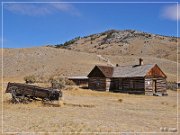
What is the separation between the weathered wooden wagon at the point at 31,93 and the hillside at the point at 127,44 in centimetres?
9439

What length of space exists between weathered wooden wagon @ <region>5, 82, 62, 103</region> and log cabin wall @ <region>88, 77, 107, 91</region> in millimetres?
23770

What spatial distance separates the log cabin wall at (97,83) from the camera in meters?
45.8

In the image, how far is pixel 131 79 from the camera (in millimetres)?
42656

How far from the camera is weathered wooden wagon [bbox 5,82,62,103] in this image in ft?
71.5

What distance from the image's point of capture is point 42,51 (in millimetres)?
101750

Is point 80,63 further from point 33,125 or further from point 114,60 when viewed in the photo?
point 33,125

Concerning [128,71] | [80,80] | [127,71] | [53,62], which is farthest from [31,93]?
[53,62]

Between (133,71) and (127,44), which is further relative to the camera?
(127,44)

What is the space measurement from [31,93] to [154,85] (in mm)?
23389

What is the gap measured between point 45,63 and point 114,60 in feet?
63.6

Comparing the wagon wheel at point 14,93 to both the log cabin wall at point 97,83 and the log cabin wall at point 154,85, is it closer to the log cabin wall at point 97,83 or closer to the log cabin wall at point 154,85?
the log cabin wall at point 154,85

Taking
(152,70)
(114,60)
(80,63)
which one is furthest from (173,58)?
(152,70)

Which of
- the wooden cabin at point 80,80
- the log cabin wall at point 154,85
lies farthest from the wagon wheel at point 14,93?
the wooden cabin at point 80,80

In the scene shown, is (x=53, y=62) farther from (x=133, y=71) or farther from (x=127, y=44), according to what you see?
(x=127, y=44)
